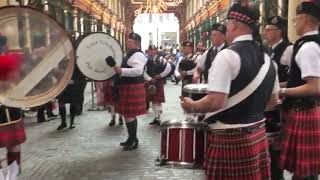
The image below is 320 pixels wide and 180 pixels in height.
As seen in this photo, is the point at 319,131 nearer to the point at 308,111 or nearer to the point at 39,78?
the point at 308,111

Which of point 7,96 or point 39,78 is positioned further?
point 39,78

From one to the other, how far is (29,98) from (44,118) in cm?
611

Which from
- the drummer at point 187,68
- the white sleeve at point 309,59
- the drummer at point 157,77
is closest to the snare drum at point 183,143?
the white sleeve at point 309,59

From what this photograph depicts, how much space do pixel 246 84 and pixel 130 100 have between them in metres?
3.75

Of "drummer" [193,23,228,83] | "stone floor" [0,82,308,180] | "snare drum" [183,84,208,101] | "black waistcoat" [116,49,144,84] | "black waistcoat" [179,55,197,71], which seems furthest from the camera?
"black waistcoat" [179,55,197,71]

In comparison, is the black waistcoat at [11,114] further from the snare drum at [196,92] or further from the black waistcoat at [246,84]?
the black waistcoat at [246,84]

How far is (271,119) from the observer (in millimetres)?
4164

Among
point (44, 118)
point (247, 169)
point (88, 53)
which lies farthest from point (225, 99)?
point (44, 118)

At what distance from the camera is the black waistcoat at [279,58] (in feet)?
13.7

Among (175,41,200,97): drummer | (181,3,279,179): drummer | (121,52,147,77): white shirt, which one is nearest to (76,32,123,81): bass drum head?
(121,52,147,77): white shirt

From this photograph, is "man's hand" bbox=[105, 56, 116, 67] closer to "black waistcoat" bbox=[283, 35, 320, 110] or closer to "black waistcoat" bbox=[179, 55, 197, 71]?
"black waistcoat" bbox=[179, 55, 197, 71]

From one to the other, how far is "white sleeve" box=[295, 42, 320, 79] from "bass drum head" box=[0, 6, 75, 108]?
5.56 feet

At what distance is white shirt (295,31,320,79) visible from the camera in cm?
340

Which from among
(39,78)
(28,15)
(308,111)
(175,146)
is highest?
(28,15)
